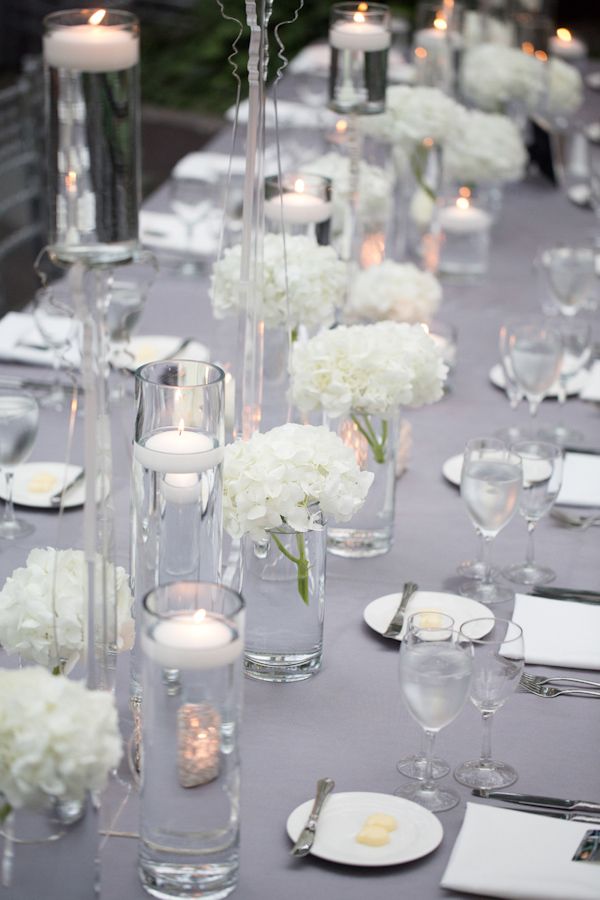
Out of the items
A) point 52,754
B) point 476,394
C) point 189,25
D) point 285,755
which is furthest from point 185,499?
point 189,25

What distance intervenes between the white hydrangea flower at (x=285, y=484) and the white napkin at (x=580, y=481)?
74 cm

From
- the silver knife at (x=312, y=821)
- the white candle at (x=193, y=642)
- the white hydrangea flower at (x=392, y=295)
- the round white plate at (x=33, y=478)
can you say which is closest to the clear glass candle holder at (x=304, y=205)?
the white hydrangea flower at (x=392, y=295)

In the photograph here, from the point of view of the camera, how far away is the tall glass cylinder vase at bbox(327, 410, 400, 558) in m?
2.13

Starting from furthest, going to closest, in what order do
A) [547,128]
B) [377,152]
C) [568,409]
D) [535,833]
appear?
[547,128], [377,152], [568,409], [535,833]

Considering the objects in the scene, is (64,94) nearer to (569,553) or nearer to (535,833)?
(535,833)

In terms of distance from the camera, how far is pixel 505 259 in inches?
144

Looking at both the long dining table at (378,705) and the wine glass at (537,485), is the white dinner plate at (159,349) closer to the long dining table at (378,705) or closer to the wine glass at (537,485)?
the long dining table at (378,705)

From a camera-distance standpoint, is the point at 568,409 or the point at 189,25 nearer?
the point at 568,409

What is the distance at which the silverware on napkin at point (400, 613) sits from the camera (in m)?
1.93

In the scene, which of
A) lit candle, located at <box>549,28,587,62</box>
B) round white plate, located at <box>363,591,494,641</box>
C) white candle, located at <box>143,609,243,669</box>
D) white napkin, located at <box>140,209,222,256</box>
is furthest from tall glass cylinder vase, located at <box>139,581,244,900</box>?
lit candle, located at <box>549,28,587,62</box>

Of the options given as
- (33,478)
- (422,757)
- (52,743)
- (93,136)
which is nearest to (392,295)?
(33,478)

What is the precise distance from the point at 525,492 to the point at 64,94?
1010 mm

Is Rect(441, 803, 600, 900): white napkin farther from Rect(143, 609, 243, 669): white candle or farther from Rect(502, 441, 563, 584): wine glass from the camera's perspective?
Rect(502, 441, 563, 584): wine glass

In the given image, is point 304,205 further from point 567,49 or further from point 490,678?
point 567,49
